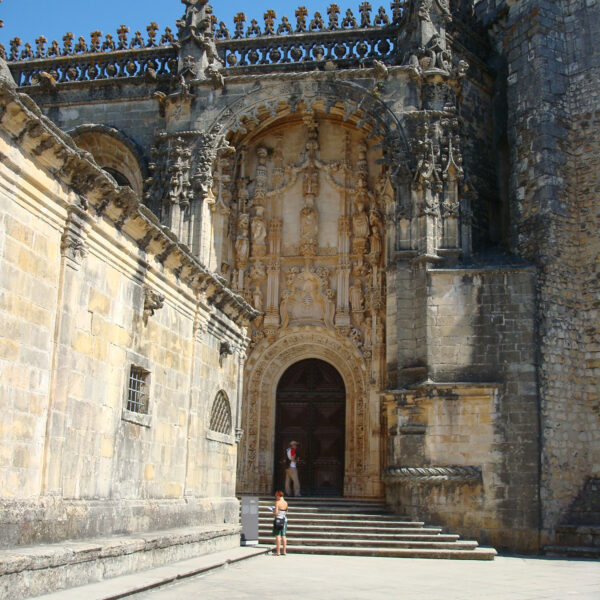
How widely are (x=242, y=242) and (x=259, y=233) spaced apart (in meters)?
0.47

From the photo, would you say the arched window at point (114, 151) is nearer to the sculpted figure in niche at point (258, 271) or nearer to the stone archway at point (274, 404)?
the sculpted figure in niche at point (258, 271)

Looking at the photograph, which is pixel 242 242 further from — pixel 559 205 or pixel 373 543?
pixel 373 543

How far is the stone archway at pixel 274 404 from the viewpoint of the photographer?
18.6 meters

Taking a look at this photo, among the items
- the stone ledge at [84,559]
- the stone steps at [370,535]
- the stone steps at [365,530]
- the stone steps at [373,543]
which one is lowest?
the stone steps at [373,543]

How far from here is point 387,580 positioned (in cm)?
1045

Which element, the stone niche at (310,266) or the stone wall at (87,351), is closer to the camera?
the stone wall at (87,351)

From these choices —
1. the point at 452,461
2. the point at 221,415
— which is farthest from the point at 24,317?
the point at 452,461

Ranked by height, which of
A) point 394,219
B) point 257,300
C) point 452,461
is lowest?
point 452,461

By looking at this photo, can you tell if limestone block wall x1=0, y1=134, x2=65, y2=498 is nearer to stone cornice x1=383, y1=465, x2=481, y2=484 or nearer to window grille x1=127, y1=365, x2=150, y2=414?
window grille x1=127, y1=365, x2=150, y2=414

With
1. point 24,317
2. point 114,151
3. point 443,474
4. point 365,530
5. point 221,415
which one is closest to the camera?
point 24,317

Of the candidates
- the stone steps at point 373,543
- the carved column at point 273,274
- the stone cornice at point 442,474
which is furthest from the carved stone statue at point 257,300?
the stone steps at point 373,543

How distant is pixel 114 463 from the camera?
8.97 meters

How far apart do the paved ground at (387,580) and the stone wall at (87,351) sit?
1.17 m

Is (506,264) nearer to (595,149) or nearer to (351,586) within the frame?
(595,149)
